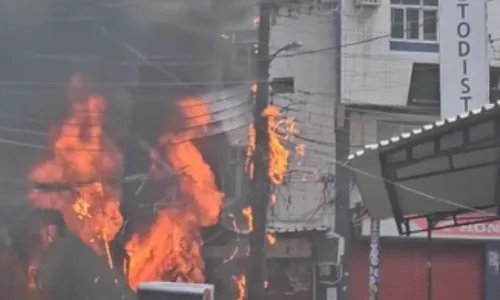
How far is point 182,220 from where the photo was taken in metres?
16.6

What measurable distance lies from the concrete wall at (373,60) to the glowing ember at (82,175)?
519 centimetres

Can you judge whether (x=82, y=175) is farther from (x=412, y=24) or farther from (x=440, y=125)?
(x=440, y=125)

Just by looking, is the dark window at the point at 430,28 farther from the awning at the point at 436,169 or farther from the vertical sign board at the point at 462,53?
the awning at the point at 436,169

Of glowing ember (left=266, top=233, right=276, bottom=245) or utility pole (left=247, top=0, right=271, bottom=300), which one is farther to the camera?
glowing ember (left=266, top=233, right=276, bottom=245)

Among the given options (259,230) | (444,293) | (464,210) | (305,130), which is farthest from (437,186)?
(444,293)

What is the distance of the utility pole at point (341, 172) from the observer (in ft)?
54.7

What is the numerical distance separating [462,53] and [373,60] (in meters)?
3.96

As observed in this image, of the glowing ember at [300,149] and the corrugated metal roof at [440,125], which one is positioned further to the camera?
the glowing ember at [300,149]

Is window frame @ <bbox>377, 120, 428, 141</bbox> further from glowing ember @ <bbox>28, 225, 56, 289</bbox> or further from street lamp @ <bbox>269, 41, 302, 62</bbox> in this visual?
glowing ember @ <bbox>28, 225, 56, 289</bbox>

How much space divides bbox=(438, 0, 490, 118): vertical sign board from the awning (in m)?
6.33

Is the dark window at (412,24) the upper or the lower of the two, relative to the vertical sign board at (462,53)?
upper

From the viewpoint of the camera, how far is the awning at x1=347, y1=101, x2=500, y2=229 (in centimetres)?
620

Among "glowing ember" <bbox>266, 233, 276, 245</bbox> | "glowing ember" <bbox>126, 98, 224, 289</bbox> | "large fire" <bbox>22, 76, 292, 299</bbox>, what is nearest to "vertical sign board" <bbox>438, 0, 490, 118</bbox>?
"large fire" <bbox>22, 76, 292, 299</bbox>

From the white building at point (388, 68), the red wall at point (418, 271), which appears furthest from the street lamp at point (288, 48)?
Answer: the red wall at point (418, 271)
